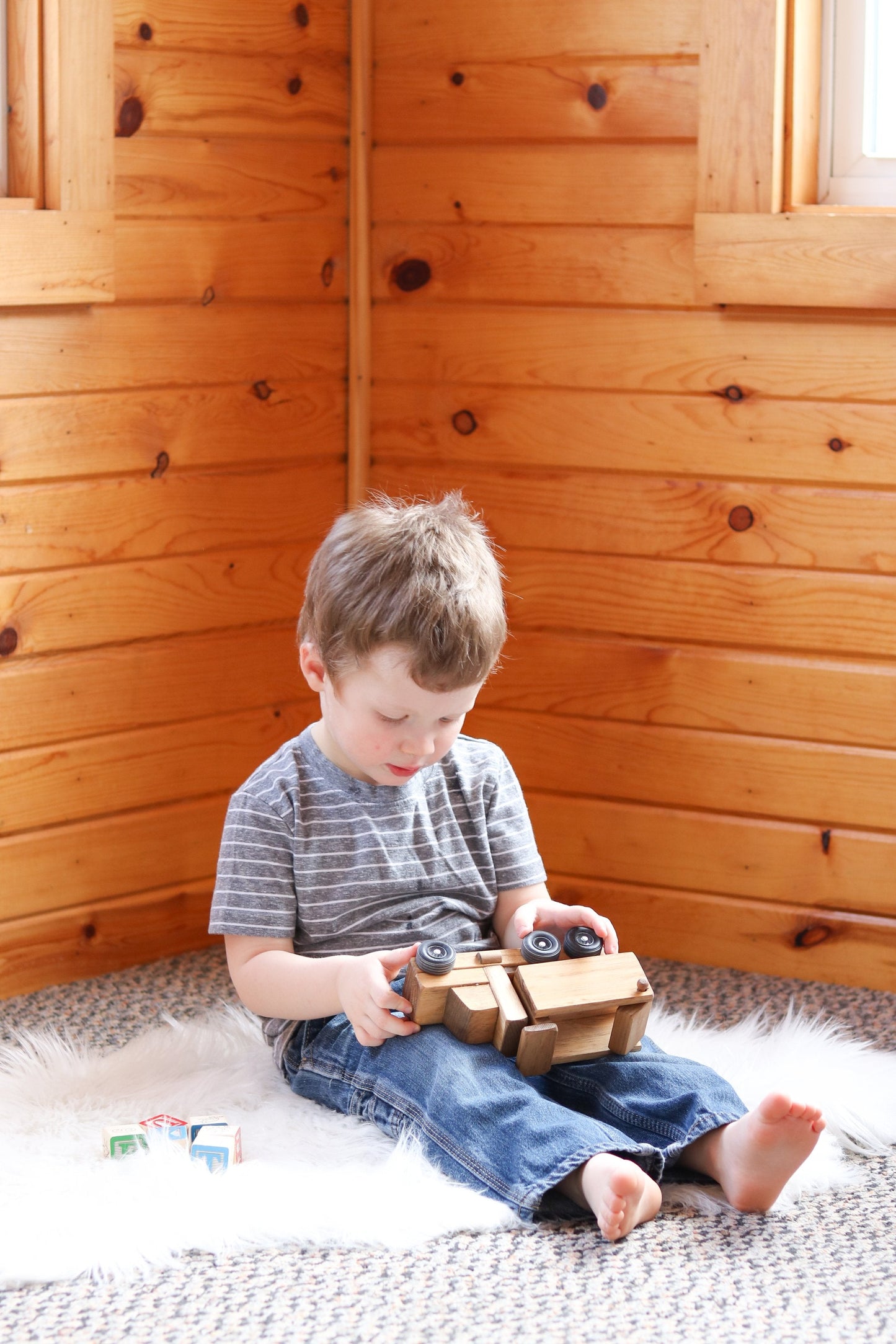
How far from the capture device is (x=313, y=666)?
1.41 m

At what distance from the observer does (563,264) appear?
6.31 ft

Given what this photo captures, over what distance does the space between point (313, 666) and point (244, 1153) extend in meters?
0.45

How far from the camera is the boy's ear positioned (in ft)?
4.60

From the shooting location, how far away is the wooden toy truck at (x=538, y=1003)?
4.23 feet

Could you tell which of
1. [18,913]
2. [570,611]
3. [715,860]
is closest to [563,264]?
[570,611]

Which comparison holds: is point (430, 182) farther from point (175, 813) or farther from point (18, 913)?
point (18, 913)

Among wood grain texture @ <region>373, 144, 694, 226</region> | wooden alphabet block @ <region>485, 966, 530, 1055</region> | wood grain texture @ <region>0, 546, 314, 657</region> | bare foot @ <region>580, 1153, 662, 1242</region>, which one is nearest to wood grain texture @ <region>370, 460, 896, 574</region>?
wood grain texture @ <region>0, 546, 314, 657</region>

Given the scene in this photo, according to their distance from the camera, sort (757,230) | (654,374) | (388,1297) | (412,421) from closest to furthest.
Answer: (388,1297)
(757,230)
(654,374)
(412,421)

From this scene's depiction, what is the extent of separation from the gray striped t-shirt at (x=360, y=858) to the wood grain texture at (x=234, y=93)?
83 cm

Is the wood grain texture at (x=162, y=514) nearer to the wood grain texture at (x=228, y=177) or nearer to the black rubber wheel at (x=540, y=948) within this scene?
the wood grain texture at (x=228, y=177)

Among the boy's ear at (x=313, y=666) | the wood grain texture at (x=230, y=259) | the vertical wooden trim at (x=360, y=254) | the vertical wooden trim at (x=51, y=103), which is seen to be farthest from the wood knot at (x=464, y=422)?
the boy's ear at (x=313, y=666)

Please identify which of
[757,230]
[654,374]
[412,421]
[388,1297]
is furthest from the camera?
[412,421]

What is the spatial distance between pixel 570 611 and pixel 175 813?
1.92 ft

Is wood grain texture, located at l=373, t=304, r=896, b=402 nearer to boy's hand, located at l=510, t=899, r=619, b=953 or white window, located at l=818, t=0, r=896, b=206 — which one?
white window, located at l=818, t=0, r=896, b=206
